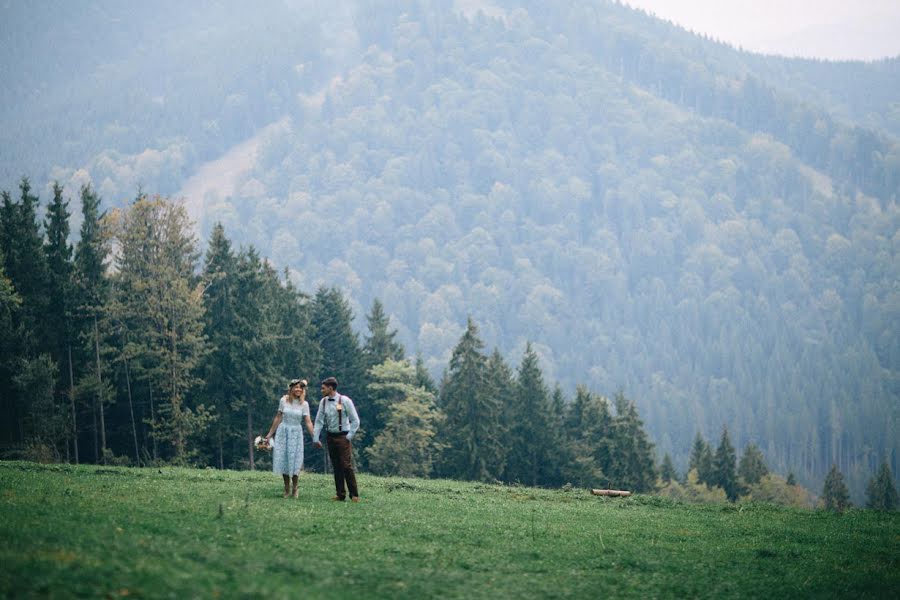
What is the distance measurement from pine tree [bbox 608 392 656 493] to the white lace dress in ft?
212

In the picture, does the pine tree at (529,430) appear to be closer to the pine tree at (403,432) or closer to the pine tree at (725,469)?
the pine tree at (403,432)

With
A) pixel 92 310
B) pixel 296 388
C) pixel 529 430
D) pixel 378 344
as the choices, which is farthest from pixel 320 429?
pixel 378 344

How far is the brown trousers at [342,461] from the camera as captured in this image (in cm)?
2256

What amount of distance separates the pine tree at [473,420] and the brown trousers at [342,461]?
4751cm

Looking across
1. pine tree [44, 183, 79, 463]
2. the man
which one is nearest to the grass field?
the man

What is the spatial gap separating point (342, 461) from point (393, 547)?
5899 millimetres

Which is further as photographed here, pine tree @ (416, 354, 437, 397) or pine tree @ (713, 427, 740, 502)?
pine tree @ (713, 427, 740, 502)

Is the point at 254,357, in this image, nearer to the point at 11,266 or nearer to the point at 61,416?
the point at 61,416

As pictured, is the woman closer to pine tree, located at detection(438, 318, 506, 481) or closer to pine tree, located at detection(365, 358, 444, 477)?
pine tree, located at detection(365, 358, 444, 477)

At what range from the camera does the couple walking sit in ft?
74.0

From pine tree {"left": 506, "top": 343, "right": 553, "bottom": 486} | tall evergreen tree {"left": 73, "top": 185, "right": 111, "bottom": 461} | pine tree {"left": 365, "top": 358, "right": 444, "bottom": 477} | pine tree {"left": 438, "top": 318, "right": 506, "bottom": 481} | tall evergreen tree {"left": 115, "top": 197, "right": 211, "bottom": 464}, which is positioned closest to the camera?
tall evergreen tree {"left": 115, "top": 197, "right": 211, "bottom": 464}

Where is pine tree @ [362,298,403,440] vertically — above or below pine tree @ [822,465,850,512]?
above

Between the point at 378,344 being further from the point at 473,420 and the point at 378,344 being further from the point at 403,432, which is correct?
the point at 403,432

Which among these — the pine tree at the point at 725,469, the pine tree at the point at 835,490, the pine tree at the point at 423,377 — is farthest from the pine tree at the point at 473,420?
the pine tree at the point at 835,490
